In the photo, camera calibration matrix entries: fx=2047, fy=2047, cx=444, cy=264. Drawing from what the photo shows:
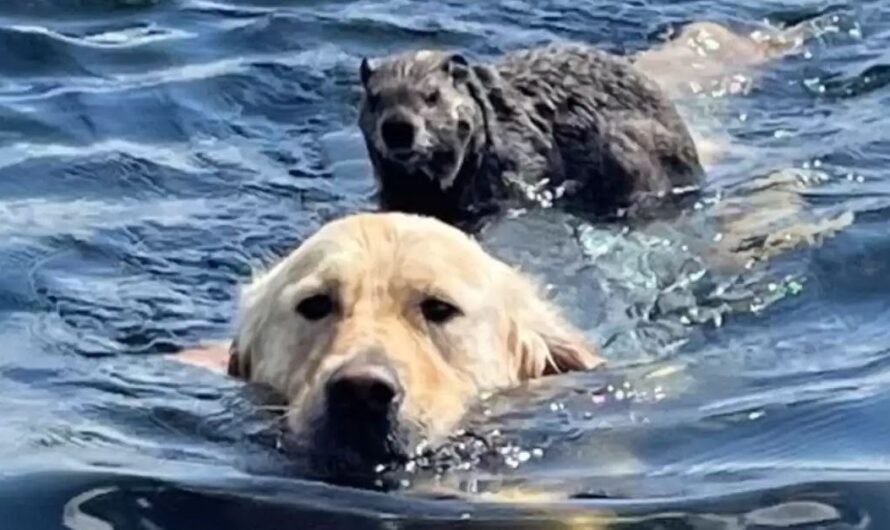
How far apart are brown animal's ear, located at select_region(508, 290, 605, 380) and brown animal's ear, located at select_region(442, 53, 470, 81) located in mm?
2478

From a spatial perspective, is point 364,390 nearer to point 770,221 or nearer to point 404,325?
point 404,325

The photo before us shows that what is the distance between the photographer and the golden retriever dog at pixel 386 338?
16.4ft

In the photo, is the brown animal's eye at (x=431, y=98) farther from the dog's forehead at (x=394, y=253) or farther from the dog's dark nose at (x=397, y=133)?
the dog's forehead at (x=394, y=253)

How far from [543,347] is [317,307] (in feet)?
2.59

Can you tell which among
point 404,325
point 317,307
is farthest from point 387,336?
point 317,307

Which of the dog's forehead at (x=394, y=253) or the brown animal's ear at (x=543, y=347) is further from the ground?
the dog's forehead at (x=394, y=253)

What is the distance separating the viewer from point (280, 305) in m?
5.72

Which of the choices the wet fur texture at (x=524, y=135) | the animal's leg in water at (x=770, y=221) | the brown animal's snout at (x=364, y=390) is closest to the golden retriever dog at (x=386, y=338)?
the brown animal's snout at (x=364, y=390)

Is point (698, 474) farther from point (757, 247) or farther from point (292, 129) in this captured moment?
point (292, 129)

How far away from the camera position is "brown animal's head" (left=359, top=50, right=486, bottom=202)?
8219 mm

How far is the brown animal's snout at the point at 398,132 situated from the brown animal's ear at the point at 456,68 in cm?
48

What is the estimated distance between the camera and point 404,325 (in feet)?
18.0

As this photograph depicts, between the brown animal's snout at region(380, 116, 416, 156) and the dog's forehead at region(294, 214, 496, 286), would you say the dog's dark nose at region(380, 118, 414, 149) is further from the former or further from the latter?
the dog's forehead at region(294, 214, 496, 286)

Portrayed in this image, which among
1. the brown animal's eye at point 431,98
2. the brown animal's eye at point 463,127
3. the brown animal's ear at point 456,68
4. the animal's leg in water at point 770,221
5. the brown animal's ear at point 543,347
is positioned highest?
the brown animal's ear at point 456,68
